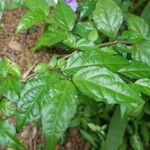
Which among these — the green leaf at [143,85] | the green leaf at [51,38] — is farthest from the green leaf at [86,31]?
the green leaf at [143,85]

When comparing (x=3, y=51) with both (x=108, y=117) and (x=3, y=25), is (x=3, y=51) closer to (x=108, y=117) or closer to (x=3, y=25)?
(x=3, y=25)

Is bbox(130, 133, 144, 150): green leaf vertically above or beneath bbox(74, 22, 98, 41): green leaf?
beneath

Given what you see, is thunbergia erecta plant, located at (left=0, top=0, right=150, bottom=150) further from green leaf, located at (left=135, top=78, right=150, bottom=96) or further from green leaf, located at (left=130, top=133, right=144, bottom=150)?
green leaf, located at (left=130, top=133, right=144, bottom=150)

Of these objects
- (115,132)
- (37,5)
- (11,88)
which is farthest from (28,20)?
(115,132)

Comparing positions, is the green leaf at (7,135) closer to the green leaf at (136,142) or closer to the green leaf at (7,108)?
the green leaf at (7,108)

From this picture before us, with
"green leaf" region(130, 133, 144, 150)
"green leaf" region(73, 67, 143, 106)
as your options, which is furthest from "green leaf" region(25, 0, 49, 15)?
"green leaf" region(130, 133, 144, 150)

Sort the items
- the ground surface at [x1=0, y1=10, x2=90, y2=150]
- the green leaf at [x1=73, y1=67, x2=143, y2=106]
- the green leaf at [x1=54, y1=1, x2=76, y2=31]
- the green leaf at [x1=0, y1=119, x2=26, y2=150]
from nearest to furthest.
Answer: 1. the green leaf at [x1=73, y1=67, x2=143, y2=106]
2. the green leaf at [x1=0, y1=119, x2=26, y2=150]
3. the green leaf at [x1=54, y1=1, x2=76, y2=31]
4. the ground surface at [x1=0, y1=10, x2=90, y2=150]
